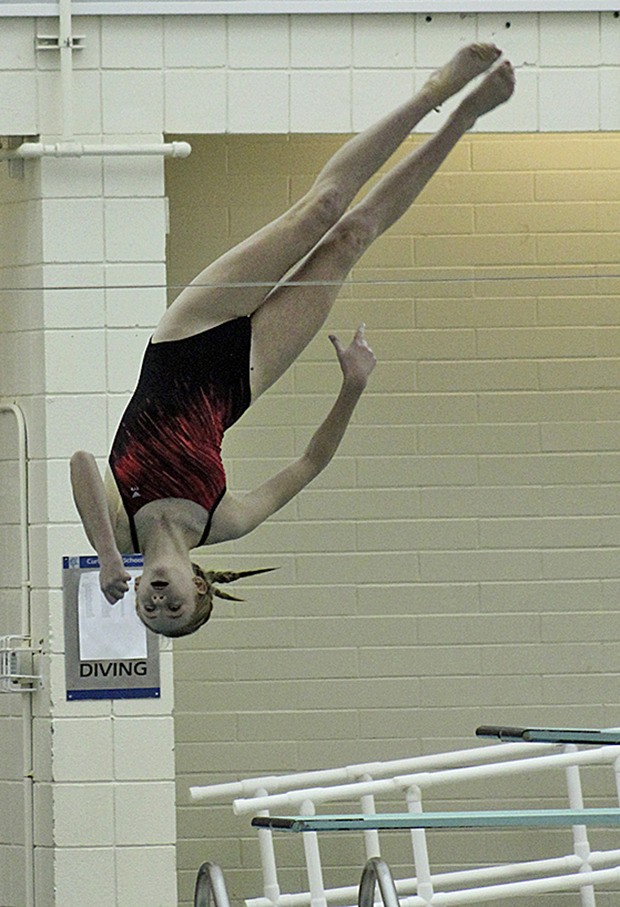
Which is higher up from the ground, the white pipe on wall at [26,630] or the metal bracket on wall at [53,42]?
the metal bracket on wall at [53,42]

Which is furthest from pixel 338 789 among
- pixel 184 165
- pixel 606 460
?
pixel 184 165

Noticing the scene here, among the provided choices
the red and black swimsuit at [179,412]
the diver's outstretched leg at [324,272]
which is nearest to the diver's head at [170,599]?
the red and black swimsuit at [179,412]

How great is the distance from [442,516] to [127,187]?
1.70 m

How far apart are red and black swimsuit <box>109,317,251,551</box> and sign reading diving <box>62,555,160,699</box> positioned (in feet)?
4.14

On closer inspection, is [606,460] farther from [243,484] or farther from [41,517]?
[41,517]

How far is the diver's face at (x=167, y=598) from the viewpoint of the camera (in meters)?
3.69

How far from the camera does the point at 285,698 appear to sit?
600cm

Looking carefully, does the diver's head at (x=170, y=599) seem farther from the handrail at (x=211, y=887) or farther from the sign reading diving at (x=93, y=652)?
the sign reading diving at (x=93, y=652)

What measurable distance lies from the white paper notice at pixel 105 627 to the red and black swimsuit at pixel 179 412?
1.26 m

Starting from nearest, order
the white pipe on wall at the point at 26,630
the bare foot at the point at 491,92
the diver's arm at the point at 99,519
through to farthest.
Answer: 1. the bare foot at the point at 491,92
2. the diver's arm at the point at 99,519
3. the white pipe on wall at the point at 26,630

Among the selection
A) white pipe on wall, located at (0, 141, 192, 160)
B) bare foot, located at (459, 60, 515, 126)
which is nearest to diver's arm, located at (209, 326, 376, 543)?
bare foot, located at (459, 60, 515, 126)

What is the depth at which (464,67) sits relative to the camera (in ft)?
11.5

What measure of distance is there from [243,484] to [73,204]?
1.38 metres

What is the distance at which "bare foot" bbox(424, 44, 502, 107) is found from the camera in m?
3.48
